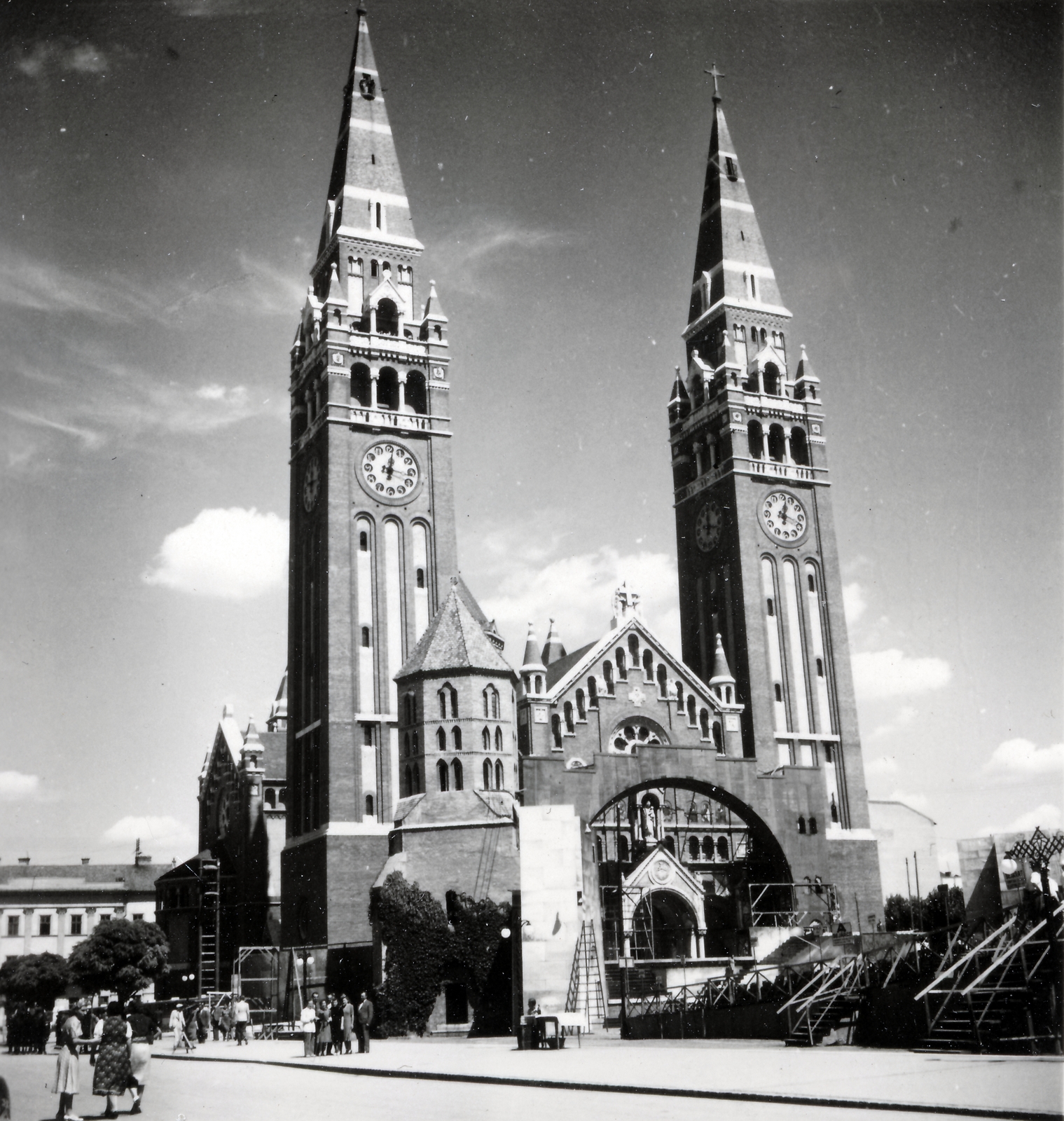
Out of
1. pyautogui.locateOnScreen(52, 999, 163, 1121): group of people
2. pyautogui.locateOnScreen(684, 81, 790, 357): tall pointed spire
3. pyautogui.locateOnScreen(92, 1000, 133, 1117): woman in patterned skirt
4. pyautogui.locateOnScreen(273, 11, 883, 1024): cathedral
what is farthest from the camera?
pyautogui.locateOnScreen(684, 81, 790, 357): tall pointed spire

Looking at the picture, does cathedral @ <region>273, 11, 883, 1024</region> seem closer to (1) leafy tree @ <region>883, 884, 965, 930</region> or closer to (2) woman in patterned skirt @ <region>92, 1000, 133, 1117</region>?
(1) leafy tree @ <region>883, 884, 965, 930</region>

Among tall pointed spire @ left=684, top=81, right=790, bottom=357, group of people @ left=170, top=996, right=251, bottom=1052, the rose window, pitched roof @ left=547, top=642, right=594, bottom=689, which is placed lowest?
group of people @ left=170, top=996, right=251, bottom=1052

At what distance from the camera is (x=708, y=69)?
26.7m

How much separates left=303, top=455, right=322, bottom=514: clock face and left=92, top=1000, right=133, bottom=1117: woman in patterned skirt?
50759 millimetres

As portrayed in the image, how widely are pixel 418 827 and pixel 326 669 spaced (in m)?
13.9

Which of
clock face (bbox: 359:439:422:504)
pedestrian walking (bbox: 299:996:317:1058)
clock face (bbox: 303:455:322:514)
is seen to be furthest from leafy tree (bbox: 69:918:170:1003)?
pedestrian walking (bbox: 299:996:317:1058)

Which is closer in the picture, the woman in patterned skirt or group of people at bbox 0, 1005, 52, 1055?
the woman in patterned skirt

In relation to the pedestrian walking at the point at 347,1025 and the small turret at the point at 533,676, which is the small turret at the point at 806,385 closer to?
the small turret at the point at 533,676

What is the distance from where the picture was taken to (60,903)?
7275 cm

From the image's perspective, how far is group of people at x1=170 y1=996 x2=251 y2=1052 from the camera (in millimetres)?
44281

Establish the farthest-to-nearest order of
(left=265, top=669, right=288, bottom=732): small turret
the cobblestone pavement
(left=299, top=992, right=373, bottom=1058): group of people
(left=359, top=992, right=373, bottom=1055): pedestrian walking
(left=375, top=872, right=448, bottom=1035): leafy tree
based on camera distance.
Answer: (left=265, top=669, right=288, bottom=732): small turret, (left=375, top=872, right=448, bottom=1035): leafy tree, (left=359, top=992, right=373, bottom=1055): pedestrian walking, (left=299, top=992, right=373, bottom=1058): group of people, the cobblestone pavement

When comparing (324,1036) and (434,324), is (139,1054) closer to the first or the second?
(324,1036)

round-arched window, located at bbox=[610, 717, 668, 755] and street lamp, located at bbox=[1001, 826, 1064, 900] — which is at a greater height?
round-arched window, located at bbox=[610, 717, 668, 755]

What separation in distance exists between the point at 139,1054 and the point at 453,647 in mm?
39745
